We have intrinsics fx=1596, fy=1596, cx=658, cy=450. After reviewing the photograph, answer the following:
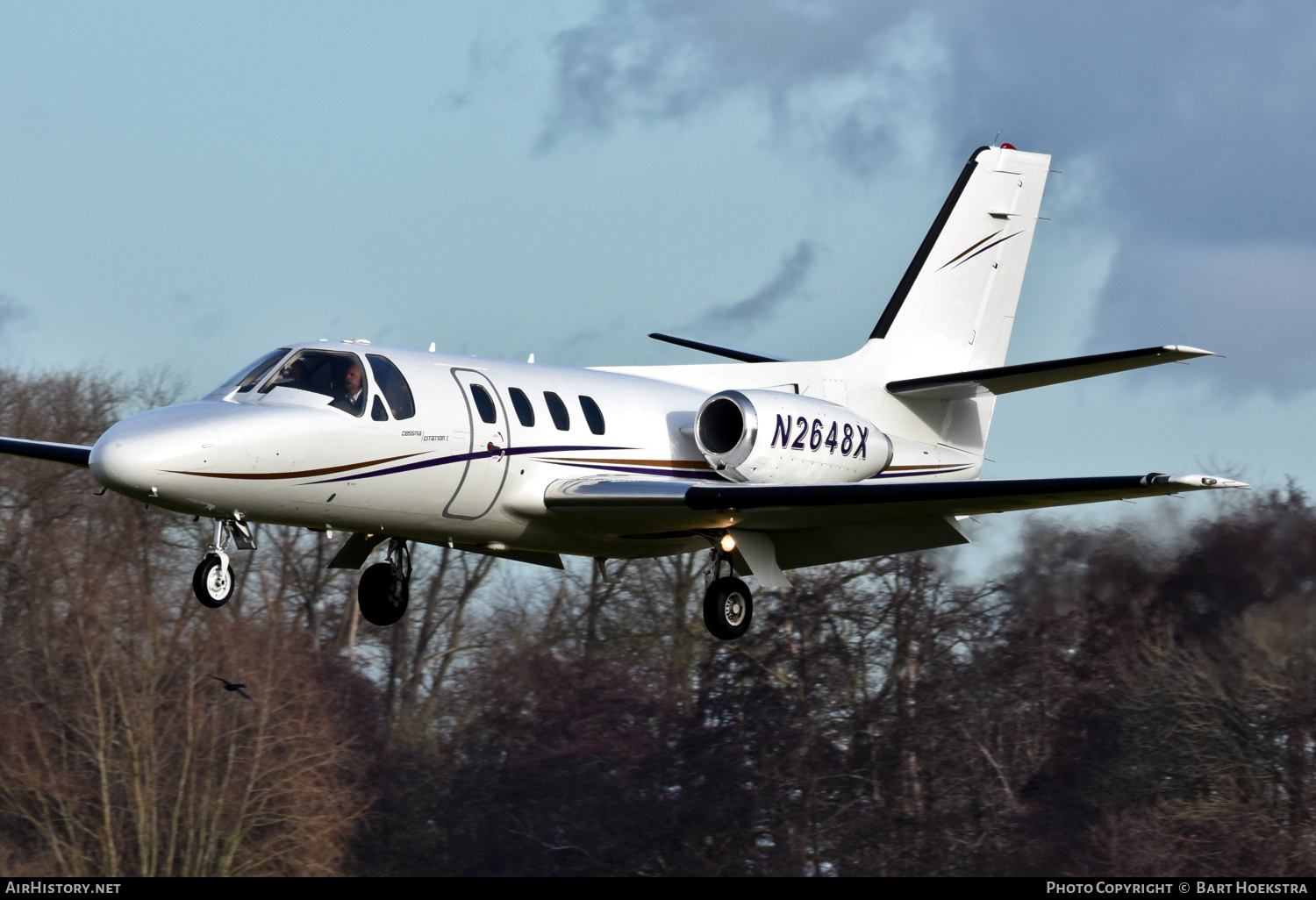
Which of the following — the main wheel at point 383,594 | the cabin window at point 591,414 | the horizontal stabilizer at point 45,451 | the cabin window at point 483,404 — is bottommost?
the main wheel at point 383,594

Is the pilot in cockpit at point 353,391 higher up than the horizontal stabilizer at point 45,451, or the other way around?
the pilot in cockpit at point 353,391

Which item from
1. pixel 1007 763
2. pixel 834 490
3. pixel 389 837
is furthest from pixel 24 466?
pixel 834 490

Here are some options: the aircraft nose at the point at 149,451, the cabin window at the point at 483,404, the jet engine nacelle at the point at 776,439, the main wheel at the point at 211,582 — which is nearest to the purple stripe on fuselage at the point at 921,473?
the jet engine nacelle at the point at 776,439

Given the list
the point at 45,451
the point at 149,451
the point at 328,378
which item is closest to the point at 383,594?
the point at 328,378

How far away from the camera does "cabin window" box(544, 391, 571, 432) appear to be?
17156 mm

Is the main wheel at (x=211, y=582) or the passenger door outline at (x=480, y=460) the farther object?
the passenger door outline at (x=480, y=460)

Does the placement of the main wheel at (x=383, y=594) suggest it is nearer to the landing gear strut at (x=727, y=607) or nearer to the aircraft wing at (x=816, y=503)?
the aircraft wing at (x=816, y=503)

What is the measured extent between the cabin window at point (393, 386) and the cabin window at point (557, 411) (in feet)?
6.01

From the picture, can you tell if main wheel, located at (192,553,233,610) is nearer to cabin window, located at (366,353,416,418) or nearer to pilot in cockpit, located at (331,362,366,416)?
pilot in cockpit, located at (331,362,366,416)

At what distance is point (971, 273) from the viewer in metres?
22.3

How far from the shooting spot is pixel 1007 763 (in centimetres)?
3753

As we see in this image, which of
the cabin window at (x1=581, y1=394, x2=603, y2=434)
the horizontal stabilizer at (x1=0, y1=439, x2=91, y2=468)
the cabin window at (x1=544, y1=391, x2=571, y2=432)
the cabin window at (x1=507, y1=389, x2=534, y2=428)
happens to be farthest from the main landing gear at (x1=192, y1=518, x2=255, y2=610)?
the cabin window at (x1=581, y1=394, x2=603, y2=434)

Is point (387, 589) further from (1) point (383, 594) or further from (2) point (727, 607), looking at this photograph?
(2) point (727, 607)

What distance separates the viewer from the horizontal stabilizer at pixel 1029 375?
1644 centimetres
